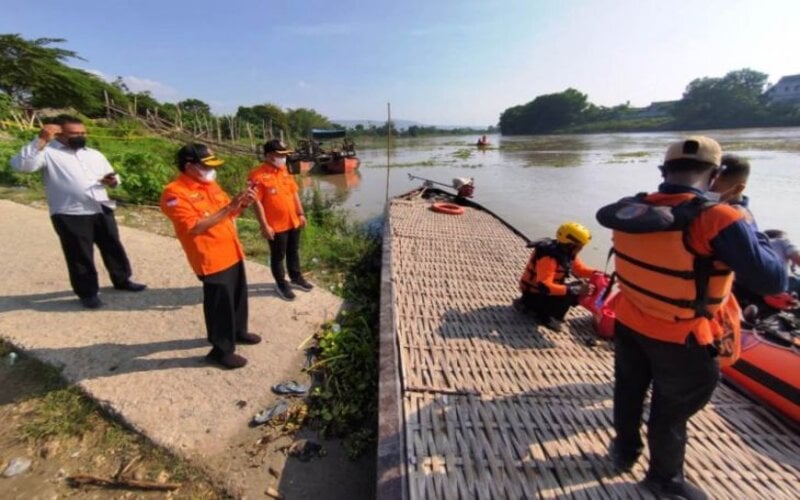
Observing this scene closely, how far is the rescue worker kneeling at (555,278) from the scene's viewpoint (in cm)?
336

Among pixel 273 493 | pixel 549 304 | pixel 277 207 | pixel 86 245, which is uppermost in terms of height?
pixel 277 207

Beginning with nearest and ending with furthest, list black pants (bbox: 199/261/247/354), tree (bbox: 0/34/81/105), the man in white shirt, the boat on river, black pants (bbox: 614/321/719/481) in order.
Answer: black pants (bbox: 614/321/719/481), black pants (bbox: 199/261/247/354), the man in white shirt, tree (bbox: 0/34/81/105), the boat on river

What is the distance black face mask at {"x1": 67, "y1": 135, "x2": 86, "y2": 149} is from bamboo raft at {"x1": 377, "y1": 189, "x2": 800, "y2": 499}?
2.79 meters

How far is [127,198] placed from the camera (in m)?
7.31

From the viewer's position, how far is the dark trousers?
378cm

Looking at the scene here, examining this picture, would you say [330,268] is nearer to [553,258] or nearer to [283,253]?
[283,253]

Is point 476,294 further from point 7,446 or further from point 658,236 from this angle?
point 7,446

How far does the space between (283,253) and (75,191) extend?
5.58 feet

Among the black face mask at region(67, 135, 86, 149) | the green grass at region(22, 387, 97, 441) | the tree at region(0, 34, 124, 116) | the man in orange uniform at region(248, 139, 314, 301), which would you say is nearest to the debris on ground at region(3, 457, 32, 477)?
the green grass at region(22, 387, 97, 441)

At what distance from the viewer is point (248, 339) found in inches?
122

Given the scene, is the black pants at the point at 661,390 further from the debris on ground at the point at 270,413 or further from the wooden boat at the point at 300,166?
the wooden boat at the point at 300,166

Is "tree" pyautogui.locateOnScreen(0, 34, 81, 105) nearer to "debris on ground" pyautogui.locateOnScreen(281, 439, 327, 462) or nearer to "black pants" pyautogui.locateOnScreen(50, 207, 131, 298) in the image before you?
"black pants" pyautogui.locateOnScreen(50, 207, 131, 298)

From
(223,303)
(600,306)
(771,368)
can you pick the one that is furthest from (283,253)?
(771,368)

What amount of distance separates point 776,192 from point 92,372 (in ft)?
56.3
